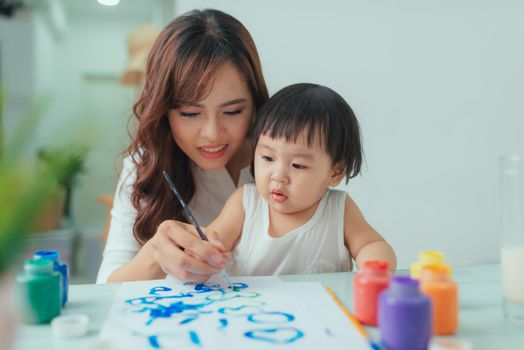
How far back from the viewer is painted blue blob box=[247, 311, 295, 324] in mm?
750

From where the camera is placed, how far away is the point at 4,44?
3.88m

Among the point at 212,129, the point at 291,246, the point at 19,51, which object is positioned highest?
the point at 19,51

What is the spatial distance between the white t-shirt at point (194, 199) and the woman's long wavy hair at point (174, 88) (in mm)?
28

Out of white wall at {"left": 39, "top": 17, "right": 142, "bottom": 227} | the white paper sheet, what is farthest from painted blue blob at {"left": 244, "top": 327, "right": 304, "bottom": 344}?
white wall at {"left": 39, "top": 17, "right": 142, "bottom": 227}

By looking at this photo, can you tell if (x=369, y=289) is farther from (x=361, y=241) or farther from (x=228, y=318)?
(x=361, y=241)

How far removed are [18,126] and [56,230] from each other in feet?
12.4

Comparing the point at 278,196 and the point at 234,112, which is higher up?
the point at 234,112

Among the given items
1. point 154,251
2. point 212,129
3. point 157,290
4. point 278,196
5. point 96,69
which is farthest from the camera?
point 96,69

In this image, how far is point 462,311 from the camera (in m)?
0.80

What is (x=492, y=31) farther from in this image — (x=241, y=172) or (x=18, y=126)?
(x=18, y=126)

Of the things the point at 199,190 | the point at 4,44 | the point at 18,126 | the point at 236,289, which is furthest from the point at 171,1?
the point at 18,126

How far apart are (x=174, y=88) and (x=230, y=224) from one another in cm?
38

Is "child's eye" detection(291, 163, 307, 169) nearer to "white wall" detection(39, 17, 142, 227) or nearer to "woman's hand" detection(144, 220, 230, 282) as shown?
A: "woman's hand" detection(144, 220, 230, 282)

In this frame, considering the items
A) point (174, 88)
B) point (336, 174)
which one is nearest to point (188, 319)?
point (336, 174)
